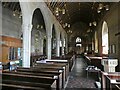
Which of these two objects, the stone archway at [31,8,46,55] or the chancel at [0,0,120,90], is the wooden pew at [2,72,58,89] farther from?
the stone archway at [31,8,46,55]

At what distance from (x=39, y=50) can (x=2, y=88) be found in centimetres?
1693

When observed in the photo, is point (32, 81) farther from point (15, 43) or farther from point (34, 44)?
point (34, 44)

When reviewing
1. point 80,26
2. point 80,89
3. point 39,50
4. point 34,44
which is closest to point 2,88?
point 80,89

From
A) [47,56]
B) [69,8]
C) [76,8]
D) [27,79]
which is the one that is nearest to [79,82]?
[27,79]

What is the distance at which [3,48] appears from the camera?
11172 millimetres

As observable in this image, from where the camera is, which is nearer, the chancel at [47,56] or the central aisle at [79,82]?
the chancel at [47,56]

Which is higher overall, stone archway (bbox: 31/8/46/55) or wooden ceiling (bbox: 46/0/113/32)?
wooden ceiling (bbox: 46/0/113/32)

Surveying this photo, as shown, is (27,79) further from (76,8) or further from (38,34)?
(38,34)

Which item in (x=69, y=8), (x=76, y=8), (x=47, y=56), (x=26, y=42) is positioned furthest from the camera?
(x=76, y=8)

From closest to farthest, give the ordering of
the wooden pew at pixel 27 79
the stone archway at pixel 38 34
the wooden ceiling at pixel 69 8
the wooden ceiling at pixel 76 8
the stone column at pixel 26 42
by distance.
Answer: the wooden pew at pixel 27 79 → the stone column at pixel 26 42 → the wooden ceiling at pixel 69 8 → the wooden ceiling at pixel 76 8 → the stone archway at pixel 38 34

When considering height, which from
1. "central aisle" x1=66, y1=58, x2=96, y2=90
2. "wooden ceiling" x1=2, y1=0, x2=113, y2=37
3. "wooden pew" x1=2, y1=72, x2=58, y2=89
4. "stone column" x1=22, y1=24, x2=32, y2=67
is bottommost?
"central aisle" x1=66, y1=58, x2=96, y2=90

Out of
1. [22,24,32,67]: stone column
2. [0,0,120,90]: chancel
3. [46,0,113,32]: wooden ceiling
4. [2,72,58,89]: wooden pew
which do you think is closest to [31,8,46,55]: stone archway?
[0,0,120,90]: chancel

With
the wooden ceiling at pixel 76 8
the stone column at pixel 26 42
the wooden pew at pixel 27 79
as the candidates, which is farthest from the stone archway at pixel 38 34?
the wooden pew at pixel 27 79

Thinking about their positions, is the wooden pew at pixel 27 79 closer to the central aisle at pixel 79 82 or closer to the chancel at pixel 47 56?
the chancel at pixel 47 56
